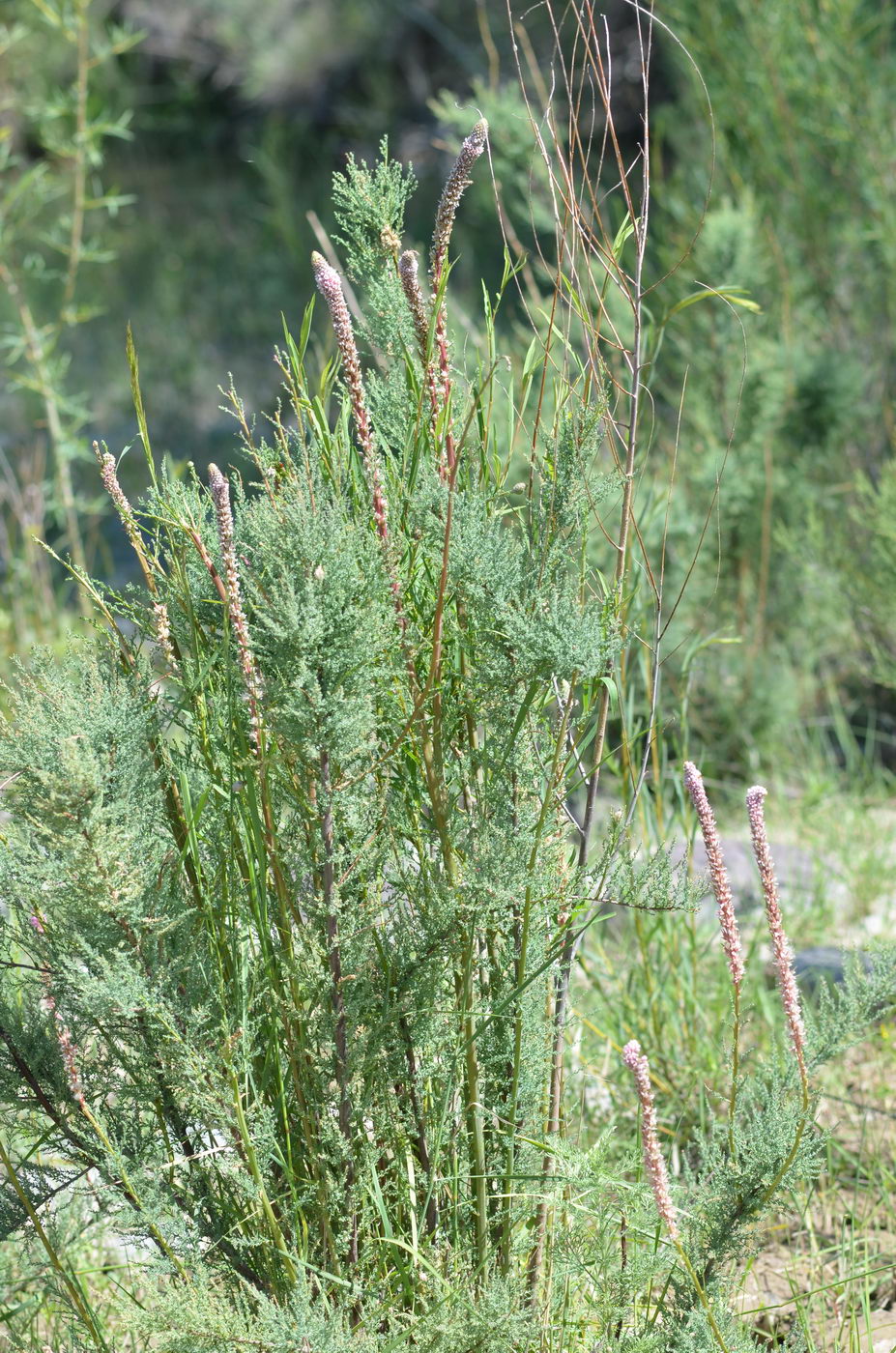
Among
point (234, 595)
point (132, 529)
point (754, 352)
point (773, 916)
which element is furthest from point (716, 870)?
point (754, 352)

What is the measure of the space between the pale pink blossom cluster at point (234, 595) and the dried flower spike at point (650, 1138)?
344 mm

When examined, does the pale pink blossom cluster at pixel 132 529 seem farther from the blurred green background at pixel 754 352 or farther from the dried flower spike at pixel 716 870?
the blurred green background at pixel 754 352

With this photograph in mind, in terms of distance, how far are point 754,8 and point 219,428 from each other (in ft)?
12.0

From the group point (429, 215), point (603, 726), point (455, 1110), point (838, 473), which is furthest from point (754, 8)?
point (429, 215)

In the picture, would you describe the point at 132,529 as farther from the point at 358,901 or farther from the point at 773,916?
the point at 773,916

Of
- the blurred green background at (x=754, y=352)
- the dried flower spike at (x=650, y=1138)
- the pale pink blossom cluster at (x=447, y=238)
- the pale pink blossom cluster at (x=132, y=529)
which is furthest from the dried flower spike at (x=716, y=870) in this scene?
the blurred green background at (x=754, y=352)

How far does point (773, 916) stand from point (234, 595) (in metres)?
0.47

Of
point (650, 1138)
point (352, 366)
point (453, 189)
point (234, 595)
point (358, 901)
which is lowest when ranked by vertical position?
point (650, 1138)

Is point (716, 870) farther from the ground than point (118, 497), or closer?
closer

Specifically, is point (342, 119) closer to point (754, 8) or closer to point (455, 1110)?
point (754, 8)

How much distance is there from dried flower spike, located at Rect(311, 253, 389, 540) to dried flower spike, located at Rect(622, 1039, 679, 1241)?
0.43 metres

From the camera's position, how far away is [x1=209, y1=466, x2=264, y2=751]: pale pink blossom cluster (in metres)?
0.95

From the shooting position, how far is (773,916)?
101cm

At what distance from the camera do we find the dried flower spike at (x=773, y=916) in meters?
0.99
